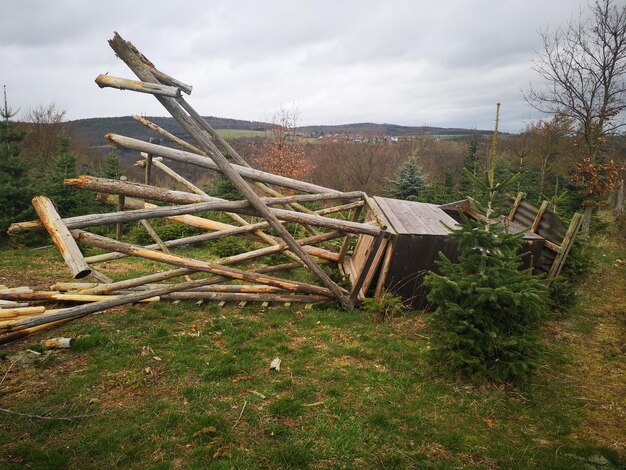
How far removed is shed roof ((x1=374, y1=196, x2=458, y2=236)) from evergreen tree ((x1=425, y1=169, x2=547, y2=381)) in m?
1.42

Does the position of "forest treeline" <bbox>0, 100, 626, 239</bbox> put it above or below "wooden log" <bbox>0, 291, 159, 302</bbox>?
above

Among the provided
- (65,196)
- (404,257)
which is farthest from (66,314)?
(65,196)

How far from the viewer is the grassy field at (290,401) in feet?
10.4

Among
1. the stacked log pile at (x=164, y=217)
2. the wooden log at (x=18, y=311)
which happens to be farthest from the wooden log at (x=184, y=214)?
the wooden log at (x=18, y=311)

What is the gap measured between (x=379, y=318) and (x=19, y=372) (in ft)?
17.0

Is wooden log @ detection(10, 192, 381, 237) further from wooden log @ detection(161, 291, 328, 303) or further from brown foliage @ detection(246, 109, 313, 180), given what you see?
brown foliage @ detection(246, 109, 313, 180)

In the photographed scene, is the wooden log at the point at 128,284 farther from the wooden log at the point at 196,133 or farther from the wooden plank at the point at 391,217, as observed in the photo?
the wooden plank at the point at 391,217

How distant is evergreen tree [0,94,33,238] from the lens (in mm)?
12266

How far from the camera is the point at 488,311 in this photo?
431 cm

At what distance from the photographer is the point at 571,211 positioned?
613 inches

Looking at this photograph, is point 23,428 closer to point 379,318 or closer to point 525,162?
point 379,318

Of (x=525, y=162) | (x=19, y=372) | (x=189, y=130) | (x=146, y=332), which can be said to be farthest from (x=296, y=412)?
(x=525, y=162)

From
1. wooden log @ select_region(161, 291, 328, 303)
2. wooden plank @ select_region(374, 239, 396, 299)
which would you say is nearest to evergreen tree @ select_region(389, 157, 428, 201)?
wooden plank @ select_region(374, 239, 396, 299)

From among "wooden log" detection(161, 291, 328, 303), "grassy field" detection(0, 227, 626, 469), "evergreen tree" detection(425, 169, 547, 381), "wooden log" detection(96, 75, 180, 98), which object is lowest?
"grassy field" detection(0, 227, 626, 469)
